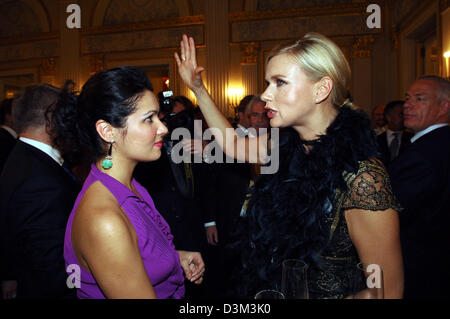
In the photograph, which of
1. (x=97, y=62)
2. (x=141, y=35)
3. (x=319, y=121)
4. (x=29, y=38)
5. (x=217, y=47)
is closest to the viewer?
(x=319, y=121)

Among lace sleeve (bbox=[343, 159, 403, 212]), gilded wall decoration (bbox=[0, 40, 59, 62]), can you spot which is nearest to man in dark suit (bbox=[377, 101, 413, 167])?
lace sleeve (bbox=[343, 159, 403, 212])

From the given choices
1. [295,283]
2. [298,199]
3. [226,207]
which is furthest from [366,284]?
[226,207]

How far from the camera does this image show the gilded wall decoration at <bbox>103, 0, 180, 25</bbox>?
900 cm

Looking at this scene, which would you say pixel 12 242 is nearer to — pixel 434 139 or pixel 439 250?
pixel 439 250

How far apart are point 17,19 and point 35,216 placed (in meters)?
11.2

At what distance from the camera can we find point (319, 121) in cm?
146

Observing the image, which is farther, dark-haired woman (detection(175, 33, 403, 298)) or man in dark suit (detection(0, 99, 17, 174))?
man in dark suit (detection(0, 99, 17, 174))

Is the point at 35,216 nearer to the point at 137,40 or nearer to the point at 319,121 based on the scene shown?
the point at 319,121

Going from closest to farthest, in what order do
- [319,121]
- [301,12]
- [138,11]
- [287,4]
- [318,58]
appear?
[318,58]
[319,121]
[301,12]
[287,4]
[138,11]

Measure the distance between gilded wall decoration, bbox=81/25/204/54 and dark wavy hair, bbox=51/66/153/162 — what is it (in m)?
7.52

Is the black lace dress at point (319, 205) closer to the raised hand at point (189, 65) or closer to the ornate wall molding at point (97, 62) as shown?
the raised hand at point (189, 65)

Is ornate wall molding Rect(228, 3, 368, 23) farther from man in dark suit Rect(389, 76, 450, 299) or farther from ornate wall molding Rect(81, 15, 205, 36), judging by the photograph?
man in dark suit Rect(389, 76, 450, 299)
